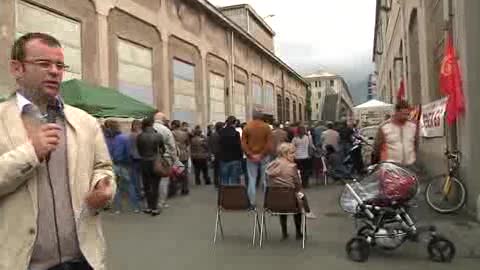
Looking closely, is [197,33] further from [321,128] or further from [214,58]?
[321,128]

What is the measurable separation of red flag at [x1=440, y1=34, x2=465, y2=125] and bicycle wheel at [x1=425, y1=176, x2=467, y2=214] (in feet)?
3.79

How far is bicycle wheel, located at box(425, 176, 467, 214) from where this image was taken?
9307mm

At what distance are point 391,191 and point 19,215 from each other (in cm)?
528

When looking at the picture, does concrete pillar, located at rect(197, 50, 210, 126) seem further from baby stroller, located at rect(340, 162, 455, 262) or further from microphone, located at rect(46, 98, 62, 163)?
microphone, located at rect(46, 98, 62, 163)

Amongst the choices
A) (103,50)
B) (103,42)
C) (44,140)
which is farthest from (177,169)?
(44,140)

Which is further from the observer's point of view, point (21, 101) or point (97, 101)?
point (97, 101)

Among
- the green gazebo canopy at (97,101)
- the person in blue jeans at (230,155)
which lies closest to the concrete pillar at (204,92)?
the green gazebo canopy at (97,101)

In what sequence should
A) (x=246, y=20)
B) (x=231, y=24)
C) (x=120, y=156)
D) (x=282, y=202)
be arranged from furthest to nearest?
1. (x=246, y=20)
2. (x=231, y=24)
3. (x=120, y=156)
4. (x=282, y=202)

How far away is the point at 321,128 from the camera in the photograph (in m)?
18.9

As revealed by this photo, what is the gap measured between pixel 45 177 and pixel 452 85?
820 centimetres

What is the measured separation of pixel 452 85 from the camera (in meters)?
9.16

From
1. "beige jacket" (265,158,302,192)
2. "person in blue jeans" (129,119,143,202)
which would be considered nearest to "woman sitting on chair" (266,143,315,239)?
"beige jacket" (265,158,302,192)

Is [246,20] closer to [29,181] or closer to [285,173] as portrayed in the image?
[285,173]

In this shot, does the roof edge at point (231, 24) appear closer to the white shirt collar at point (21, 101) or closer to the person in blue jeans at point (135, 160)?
the person in blue jeans at point (135, 160)
